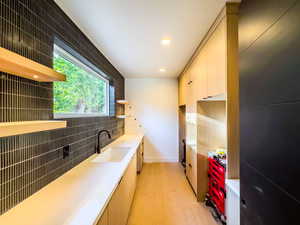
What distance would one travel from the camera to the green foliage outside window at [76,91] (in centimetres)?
155

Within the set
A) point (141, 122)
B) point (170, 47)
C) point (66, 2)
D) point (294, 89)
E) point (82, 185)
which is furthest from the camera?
point (141, 122)

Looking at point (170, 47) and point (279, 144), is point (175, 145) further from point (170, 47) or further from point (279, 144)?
point (279, 144)

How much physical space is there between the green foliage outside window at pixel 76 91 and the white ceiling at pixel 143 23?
1.60ft

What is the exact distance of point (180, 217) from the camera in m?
2.04

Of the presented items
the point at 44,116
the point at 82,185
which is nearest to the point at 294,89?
the point at 82,185

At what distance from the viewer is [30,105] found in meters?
1.08

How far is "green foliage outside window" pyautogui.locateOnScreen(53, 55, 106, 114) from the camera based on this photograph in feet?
5.10

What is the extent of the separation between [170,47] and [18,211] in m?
2.43

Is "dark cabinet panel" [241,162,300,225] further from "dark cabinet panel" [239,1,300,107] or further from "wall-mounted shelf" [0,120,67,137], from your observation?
"wall-mounted shelf" [0,120,67,137]

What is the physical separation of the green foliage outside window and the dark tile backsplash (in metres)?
0.20

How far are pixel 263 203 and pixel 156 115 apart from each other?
3.64 meters

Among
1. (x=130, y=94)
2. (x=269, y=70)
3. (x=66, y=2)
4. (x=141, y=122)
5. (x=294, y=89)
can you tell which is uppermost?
(x=66, y=2)

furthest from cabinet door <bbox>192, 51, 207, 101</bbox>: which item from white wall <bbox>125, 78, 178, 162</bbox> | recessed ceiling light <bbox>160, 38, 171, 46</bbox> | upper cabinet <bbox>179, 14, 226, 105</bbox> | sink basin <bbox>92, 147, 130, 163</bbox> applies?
white wall <bbox>125, 78, 178, 162</bbox>

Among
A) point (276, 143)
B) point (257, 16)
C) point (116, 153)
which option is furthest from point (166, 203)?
point (257, 16)
